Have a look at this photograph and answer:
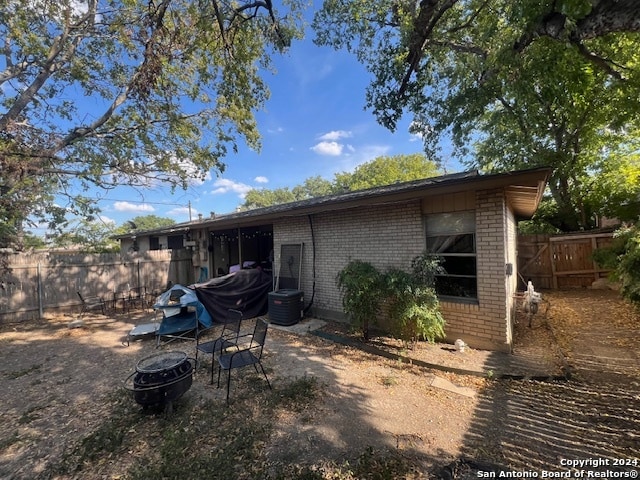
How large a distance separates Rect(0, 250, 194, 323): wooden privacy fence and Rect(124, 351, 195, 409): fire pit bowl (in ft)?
24.9

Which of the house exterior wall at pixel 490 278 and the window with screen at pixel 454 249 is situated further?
the window with screen at pixel 454 249

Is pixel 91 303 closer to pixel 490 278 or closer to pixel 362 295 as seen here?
pixel 362 295

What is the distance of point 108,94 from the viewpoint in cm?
902

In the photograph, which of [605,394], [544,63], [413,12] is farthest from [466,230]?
[413,12]

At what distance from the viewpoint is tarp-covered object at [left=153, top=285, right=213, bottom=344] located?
20.2ft

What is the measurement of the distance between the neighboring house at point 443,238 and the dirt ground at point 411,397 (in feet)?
2.61

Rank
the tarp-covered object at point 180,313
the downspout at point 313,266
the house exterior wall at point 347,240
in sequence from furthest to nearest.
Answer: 1. the downspout at point 313,266
2. the tarp-covered object at point 180,313
3. the house exterior wall at point 347,240

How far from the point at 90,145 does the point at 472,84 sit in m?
12.7

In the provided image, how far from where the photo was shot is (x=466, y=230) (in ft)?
17.0

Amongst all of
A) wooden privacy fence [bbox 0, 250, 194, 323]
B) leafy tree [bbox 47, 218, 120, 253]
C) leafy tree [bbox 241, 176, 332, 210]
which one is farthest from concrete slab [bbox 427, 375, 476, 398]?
leafy tree [bbox 241, 176, 332, 210]

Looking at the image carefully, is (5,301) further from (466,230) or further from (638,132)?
(638,132)

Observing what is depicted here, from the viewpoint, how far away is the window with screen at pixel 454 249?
5.16 meters

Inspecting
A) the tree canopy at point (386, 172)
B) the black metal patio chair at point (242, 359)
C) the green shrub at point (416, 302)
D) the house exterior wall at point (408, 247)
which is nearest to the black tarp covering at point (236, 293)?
the house exterior wall at point (408, 247)

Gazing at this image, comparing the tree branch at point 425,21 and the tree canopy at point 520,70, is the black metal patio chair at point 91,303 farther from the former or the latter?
the tree branch at point 425,21
